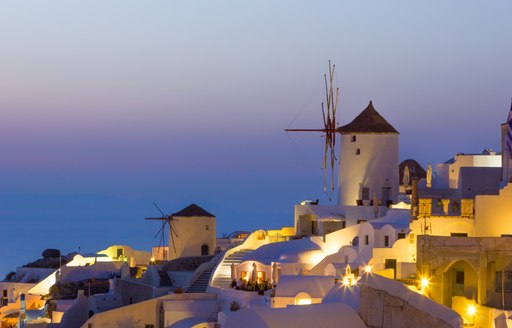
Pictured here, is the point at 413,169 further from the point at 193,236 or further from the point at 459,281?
the point at 459,281

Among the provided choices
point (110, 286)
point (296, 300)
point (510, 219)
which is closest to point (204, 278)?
point (110, 286)

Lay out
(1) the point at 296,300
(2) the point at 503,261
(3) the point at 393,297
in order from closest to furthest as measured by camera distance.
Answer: (3) the point at 393,297
(2) the point at 503,261
(1) the point at 296,300

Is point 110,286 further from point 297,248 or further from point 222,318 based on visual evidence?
point 222,318

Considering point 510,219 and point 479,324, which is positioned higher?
point 510,219

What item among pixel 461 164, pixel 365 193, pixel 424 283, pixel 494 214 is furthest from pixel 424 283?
pixel 365 193

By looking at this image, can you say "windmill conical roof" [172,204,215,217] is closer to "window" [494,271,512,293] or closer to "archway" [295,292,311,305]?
"archway" [295,292,311,305]

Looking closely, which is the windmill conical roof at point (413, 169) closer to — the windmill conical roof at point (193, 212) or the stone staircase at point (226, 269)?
the windmill conical roof at point (193, 212)

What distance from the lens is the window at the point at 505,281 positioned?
33344 millimetres

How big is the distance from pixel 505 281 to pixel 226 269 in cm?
1306

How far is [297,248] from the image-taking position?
42.7 m

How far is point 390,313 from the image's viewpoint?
29109mm

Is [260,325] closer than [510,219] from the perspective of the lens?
Yes

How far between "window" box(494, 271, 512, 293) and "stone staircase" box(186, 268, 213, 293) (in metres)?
13.3

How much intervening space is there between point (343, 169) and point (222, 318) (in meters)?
14.7
